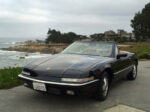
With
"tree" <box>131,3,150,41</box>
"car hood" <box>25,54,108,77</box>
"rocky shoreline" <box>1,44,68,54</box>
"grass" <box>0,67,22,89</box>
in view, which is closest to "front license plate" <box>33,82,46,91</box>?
"car hood" <box>25,54,108,77</box>

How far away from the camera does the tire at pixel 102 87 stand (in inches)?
132

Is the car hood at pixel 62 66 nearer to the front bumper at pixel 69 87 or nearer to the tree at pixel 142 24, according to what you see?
the front bumper at pixel 69 87

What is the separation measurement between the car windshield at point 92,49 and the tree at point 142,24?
4162 centimetres

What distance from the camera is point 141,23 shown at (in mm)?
42719

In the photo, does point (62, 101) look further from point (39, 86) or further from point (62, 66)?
point (62, 66)

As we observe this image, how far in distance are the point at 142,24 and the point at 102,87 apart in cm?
4333

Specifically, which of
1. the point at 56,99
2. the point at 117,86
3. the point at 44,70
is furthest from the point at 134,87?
the point at 44,70

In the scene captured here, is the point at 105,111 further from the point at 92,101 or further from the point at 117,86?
the point at 117,86

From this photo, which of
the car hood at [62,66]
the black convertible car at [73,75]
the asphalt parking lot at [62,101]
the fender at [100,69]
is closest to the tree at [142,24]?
the asphalt parking lot at [62,101]

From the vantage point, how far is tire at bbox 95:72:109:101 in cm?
334

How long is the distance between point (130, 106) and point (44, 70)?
5.88 ft

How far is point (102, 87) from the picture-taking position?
3422mm

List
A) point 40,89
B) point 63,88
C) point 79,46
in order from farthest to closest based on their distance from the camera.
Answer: point 79,46 < point 40,89 < point 63,88

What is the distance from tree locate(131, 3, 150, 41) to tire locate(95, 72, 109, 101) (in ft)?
140
